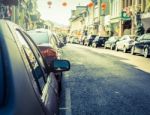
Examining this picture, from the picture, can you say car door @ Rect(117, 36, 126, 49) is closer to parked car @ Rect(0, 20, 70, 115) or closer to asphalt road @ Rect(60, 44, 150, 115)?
asphalt road @ Rect(60, 44, 150, 115)

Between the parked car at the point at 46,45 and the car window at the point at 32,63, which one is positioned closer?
the car window at the point at 32,63

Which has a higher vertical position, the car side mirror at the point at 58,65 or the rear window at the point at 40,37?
the rear window at the point at 40,37

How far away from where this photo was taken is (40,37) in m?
11.1

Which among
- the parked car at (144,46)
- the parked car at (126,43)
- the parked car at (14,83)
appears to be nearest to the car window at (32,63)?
the parked car at (14,83)

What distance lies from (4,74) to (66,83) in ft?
30.7

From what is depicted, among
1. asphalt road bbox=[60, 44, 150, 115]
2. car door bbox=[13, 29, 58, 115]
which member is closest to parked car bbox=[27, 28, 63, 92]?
asphalt road bbox=[60, 44, 150, 115]

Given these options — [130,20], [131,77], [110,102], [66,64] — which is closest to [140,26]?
[130,20]

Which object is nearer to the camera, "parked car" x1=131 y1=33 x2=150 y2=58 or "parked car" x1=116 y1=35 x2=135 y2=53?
"parked car" x1=131 y1=33 x2=150 y2=58

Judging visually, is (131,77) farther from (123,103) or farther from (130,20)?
(130,20)

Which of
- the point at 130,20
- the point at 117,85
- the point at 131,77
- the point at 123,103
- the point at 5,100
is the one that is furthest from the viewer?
the point at 130,20

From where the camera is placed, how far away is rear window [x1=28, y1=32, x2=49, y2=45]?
10828 mm

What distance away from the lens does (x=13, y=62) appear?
2244mm

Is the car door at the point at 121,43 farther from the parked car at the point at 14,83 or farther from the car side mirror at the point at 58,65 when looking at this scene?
the parked car at the point at 14,83

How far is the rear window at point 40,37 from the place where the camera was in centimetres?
1083
